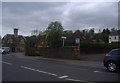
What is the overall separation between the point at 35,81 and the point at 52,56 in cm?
1508

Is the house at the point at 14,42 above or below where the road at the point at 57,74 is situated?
above

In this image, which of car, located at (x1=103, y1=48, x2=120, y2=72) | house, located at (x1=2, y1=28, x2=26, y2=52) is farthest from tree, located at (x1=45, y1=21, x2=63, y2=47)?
house, located at (x1=2, y1=28, x2=26, y2=52)

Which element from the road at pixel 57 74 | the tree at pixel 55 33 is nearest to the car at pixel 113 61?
the road at pixel 57 74

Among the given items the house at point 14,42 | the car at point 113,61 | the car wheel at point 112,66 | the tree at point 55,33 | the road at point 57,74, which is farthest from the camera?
the house at point 14,42

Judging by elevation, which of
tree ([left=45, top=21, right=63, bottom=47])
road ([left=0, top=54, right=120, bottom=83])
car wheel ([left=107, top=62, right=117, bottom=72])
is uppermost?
tree ([left=45, top=21, right=63, bottom=47])

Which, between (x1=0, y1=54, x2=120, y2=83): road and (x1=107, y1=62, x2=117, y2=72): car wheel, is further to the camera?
(x1=107, y1=62, x2=117, y2=72): car wheel

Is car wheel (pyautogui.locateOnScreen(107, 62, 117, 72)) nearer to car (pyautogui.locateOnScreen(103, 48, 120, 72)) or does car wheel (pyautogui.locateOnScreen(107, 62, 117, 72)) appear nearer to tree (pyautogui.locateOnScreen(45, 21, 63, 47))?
car (pyautogui.locateOnScreen(103, 48, 120, 72))

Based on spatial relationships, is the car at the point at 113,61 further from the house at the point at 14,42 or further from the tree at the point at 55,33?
the house at the point at 14,42

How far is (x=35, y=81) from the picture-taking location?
6.66m

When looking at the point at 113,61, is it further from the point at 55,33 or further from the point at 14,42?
the point at 14,42

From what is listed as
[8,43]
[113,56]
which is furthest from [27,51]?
[8,43]

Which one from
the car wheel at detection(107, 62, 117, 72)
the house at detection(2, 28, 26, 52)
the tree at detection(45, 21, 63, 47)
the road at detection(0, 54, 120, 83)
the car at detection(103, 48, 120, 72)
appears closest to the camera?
the road at detection(0, 54, 120, 83)

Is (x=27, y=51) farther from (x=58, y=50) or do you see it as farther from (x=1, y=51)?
(x=1, y=51)

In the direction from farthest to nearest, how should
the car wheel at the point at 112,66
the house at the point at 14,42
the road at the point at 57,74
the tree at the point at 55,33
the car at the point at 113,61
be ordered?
Result: 1. the house at the point at 14,42
2. the tree at the point at 55,33
3. the car wheel at the point at 112,66
4. the car at the point at 113,61
5. the road at the point at 57,74
